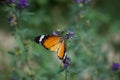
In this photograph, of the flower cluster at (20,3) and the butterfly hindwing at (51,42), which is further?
the flower cluster at (20,3)

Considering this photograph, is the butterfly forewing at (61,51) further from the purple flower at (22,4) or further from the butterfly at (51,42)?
the purple flower at (22,4)

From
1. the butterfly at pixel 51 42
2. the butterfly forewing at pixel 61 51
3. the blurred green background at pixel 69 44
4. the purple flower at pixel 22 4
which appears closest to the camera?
the butterfly forewing at pixel 61 51

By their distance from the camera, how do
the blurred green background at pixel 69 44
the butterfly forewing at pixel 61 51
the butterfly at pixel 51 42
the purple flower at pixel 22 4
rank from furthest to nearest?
the blurred green background at pixel 69 44
the purple flower at pixel 22 4
the butterfly at pixel 51 42
the butterfly forewing at pixel 61 51

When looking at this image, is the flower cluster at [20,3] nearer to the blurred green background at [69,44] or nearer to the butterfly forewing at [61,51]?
the blurred green background at [69,44]

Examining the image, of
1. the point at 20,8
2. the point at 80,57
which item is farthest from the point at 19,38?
the point at 80,57

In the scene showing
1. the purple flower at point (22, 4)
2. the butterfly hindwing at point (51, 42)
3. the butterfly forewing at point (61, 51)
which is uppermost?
the purple flower at point (22, 4)

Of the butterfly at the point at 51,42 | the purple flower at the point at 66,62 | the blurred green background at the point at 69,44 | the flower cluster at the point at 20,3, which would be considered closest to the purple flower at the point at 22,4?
the flower cluster at the point at 20,3

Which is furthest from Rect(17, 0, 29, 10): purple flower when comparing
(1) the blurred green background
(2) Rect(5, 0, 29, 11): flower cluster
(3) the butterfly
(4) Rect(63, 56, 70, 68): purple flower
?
(4) Rect(63, 56, 70, 68): purple flower

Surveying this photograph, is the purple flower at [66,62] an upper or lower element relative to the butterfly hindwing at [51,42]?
lower

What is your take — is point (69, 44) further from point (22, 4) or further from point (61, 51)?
point (22, 4)
